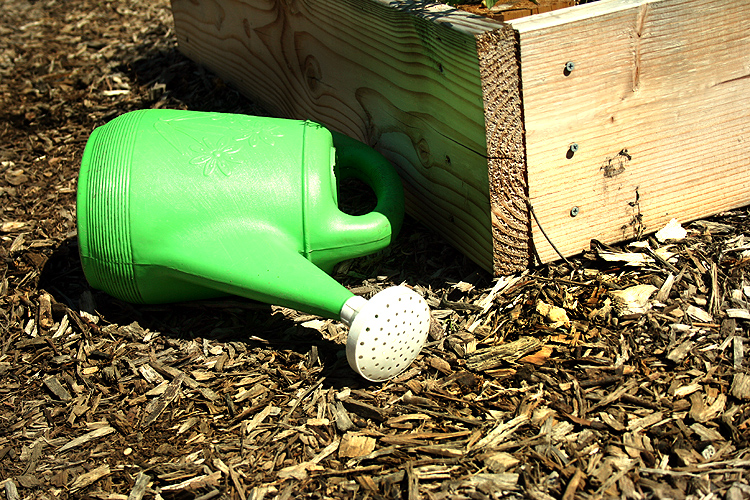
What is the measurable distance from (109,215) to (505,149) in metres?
1.15

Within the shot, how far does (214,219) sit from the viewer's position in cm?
198

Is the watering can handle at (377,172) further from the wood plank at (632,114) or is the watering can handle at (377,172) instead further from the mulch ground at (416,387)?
the wood plank at (632,114)

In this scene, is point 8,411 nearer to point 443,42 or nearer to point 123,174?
point 123,174

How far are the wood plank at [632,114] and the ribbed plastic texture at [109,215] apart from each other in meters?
1.18

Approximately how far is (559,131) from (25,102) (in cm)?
307

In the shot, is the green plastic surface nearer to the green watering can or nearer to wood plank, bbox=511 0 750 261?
the green watering can

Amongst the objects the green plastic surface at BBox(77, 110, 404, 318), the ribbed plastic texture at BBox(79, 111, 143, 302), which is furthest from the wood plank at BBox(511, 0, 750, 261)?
the ribbed plastic texture at BBox(79, 111, 143, 302)

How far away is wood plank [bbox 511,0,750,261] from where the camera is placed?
185cm

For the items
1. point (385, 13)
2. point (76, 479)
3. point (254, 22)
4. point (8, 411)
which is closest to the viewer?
point (76, 479)

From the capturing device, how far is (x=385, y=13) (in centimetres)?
219

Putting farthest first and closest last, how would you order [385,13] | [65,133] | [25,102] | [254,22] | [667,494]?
[25,102] → [65,133] → [254,22] → [385,13] → [667,494]

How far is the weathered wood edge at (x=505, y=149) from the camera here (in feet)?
5.90

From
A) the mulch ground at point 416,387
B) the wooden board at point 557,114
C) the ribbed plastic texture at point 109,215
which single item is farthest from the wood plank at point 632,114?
the ribbed plastic texture at point 109,215

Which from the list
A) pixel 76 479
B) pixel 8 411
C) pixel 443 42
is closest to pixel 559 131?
pixel 443 42
